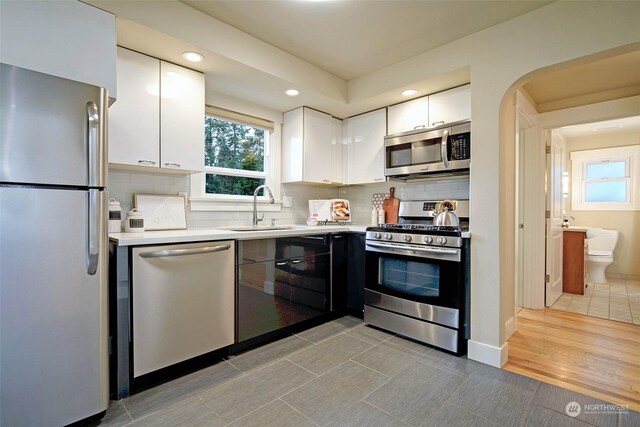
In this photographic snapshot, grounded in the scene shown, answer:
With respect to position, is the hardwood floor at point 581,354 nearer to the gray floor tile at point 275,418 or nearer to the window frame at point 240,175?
the gray floor tile at point 275,418

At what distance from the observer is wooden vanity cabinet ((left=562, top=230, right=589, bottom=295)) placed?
154 inches

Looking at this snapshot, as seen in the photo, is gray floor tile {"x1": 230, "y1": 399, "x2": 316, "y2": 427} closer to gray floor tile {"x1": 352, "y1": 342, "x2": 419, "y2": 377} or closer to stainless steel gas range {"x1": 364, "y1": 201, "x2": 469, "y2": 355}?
gray floor tile {"x1": 352, "y1": 342, "x2": 419, "y2": 377}

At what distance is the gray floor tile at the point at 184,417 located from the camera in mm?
1537

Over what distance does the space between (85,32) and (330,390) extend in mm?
2448

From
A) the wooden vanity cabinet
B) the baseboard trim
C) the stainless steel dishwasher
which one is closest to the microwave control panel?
the baseboard trim

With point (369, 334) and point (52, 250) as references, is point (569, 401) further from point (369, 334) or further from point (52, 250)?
point (52, 250)

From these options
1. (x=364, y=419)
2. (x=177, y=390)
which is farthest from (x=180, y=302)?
(x=364, y=419)

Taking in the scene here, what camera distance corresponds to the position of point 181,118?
2.34 metres

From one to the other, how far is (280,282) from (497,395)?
5.28ft

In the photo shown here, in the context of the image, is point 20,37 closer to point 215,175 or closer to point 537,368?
point 215,175

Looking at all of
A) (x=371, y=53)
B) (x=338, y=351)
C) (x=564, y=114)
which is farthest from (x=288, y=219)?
(x=564, y=114)

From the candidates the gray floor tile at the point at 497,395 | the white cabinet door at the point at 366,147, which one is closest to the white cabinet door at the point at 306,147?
the white cabinet door at the point at 366,147

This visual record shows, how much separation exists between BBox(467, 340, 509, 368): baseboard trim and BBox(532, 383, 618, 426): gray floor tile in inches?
10.6

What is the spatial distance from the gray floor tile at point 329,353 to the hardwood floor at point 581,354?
3.48 feet
